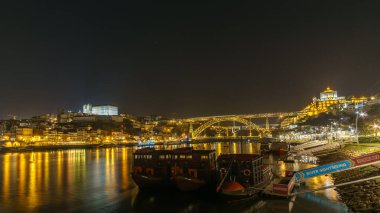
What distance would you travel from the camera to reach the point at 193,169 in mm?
20125

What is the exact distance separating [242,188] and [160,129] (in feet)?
549

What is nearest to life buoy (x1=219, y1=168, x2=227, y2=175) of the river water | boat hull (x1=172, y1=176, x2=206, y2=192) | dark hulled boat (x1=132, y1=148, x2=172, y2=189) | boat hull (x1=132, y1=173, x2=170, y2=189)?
boat hull (x1=172, y1=176, x2=206, y2=192)

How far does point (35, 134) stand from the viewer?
119m

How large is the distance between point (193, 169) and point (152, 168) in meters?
3.30

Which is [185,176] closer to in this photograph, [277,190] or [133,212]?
[133,212]

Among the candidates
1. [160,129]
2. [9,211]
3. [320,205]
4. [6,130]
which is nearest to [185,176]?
[320,205]

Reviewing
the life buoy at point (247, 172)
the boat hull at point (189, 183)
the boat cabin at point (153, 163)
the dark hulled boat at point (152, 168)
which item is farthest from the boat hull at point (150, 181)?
the life buoy at point (247, 172)

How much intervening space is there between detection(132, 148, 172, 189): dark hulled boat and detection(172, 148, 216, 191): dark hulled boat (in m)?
0.68

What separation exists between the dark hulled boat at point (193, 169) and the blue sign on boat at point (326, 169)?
547 cm

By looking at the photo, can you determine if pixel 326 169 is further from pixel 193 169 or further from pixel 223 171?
pixel 193 169

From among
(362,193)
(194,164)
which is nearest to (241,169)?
(194,164)

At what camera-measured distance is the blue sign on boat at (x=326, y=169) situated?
588 inches

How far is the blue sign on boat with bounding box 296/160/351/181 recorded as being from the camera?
49.0 ft

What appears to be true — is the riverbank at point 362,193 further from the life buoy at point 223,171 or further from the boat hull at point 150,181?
the boat hull at point 150,181
